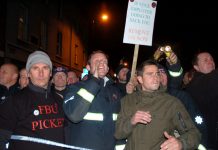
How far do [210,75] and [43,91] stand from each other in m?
2.79

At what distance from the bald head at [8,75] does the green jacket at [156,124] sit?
10.7 feet

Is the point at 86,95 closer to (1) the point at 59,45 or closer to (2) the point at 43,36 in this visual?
(2) the point at 43,36

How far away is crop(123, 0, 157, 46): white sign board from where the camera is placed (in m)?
5.33

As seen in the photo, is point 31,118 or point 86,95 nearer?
point 31,118

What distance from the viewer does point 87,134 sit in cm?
363

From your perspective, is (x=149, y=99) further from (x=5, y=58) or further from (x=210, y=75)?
(x=5, y=58)

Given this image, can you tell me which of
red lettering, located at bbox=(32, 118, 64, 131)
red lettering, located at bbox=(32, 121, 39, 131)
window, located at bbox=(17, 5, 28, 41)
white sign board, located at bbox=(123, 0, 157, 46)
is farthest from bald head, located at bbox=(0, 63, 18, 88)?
window, located at bbox=(17, 5, 28, 41)

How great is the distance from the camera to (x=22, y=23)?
1734 cm

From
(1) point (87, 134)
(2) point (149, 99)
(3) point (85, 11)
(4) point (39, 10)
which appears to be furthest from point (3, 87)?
(3) point (85, 11)

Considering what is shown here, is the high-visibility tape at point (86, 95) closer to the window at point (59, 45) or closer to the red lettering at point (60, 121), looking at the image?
the red lettering at point (60, 121)

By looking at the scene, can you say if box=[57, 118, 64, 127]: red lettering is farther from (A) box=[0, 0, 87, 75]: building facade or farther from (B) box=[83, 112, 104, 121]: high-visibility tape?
(A) box=[0, 0, 87, 75]: building facade

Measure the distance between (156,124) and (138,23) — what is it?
237cm

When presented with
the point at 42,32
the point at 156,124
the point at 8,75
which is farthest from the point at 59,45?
the point at 156,124

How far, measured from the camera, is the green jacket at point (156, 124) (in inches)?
133
